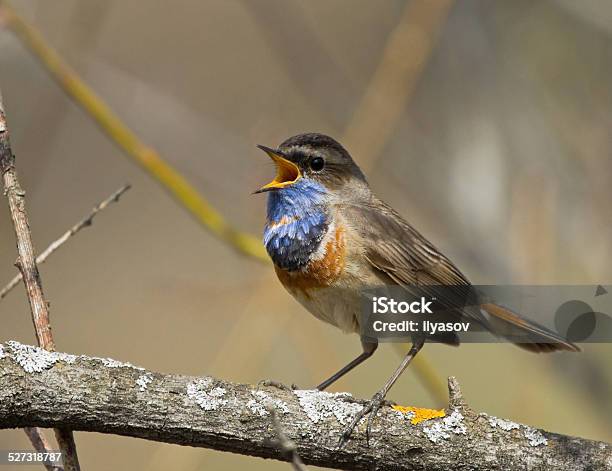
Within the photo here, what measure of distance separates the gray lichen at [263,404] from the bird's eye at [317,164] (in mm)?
1615

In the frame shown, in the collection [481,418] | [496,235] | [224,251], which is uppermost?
[224,251]

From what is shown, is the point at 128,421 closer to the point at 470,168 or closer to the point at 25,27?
the point at 25,27

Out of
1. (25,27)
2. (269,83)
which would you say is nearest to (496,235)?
(25,27)

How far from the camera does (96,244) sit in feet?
36.0

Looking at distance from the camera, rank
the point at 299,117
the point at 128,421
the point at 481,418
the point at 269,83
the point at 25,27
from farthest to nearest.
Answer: the point at 269,83 < the point at 299,117 < the point at 25,27 < the point at 481,418 < the point at 128,421

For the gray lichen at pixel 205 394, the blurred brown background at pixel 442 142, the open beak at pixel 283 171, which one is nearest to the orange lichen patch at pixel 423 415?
the gray lichen at pixel 205 394

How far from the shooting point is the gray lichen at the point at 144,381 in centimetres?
315

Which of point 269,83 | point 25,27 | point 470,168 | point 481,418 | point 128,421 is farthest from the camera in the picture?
point 269,83

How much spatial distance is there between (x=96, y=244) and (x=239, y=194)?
18.8ft

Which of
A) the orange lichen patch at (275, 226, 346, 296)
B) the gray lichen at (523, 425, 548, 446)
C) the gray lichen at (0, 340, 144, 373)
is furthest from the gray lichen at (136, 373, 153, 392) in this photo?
the gray lichen at (523, 425, 548, 446)

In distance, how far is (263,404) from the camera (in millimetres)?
3246

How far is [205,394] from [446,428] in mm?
919

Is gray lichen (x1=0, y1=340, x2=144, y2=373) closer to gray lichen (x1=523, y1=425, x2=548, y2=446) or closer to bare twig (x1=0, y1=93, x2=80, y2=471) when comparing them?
bare twig (x1=0, y1=93, x2=80, y2=471)

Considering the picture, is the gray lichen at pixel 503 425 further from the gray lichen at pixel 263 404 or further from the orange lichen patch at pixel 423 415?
the gray lichen at pixel 263 404
